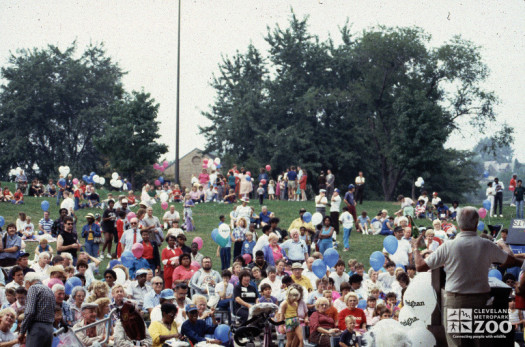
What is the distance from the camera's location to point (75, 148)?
199 feet

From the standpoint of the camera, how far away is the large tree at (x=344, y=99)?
4650cm

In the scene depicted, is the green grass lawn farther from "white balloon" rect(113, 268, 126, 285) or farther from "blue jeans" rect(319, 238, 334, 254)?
"white balloon" rect(113, 268, 126, 285)

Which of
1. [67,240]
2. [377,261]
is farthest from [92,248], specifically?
[377,261]

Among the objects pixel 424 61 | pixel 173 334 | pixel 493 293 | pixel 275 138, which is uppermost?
pixel 424 61

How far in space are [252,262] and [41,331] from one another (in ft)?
22.4

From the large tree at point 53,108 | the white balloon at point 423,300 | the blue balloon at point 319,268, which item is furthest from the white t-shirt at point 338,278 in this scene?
the large tree at point 53,108

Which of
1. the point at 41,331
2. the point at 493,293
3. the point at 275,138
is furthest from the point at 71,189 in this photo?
the point at 493,293

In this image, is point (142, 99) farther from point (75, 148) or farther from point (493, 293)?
point (493, 293)

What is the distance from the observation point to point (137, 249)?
15094 mm

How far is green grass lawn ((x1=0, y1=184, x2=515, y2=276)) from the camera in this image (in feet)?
65.7

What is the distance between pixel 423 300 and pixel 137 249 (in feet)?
30.1

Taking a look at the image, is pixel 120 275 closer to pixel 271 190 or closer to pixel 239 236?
pixel 239 236

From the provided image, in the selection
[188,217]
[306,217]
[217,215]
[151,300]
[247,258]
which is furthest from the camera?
[217,215]

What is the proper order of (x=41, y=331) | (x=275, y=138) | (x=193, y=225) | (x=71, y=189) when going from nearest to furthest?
(x=41, y=331)
(x=193, y=225)
(x=71, y=189)
(x=275, y=138)
